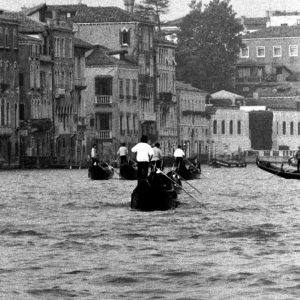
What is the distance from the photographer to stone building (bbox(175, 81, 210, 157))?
153 meters

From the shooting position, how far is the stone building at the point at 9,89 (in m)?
119

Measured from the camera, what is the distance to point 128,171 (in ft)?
262

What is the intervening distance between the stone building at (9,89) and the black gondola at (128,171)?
126 feet

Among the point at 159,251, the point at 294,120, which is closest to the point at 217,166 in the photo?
the point at 294,120

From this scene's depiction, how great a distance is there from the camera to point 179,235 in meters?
39.4

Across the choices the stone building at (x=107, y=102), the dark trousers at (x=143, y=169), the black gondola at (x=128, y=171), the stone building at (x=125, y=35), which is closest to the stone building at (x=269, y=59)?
the stone building at (x=125, y=35)

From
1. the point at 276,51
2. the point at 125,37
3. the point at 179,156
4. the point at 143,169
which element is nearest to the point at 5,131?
the point at 125,37

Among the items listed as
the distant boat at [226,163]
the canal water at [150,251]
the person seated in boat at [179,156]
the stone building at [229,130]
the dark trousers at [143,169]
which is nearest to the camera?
the canal water at [150,251]

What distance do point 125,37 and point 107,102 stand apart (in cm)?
808

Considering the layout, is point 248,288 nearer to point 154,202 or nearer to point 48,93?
point 154,202

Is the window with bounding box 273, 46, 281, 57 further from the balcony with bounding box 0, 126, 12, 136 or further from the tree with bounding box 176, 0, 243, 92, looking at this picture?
the balcony with bounding box 0, 126, 12, 136

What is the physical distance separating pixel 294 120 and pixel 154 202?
125 m

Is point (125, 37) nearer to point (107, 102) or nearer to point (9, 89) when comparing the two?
point (107, 102)

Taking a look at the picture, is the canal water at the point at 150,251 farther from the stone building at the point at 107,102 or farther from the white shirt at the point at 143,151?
the stone building at the point at 107,102
